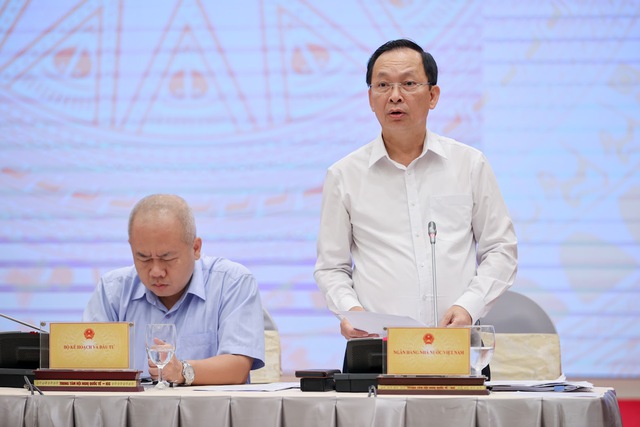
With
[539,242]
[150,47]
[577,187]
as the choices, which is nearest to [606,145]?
[577,187]

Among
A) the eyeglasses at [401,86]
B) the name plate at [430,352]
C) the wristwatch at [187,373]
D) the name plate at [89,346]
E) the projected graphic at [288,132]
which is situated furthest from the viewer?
the projected graphic at [288,132]

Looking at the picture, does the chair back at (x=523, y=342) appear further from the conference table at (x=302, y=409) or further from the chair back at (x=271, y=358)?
the conference table at (x=302, y=409)

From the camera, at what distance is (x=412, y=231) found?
271 cm

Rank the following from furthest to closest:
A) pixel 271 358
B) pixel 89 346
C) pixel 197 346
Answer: pixel 271 358, pixel 197 346, pixel 89 346

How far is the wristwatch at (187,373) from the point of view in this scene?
223cm

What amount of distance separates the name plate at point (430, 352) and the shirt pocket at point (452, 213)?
793 millimetres

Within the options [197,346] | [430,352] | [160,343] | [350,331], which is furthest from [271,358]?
[430,352]

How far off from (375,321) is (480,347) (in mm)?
278

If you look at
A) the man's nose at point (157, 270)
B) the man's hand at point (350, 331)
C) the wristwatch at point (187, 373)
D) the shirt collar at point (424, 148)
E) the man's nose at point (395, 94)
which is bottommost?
the wristwatch at point (187, 373)

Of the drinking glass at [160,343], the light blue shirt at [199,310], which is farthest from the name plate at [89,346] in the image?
the light blue shirt at [199,310]

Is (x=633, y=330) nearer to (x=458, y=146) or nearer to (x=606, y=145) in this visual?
(x=606, y=145)

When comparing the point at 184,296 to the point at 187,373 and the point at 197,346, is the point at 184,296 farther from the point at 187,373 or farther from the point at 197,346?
→ the point at 187,373

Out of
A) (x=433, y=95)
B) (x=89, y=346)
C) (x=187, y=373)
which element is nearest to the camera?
(x=89, y=346)

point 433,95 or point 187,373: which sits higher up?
point 433,95
